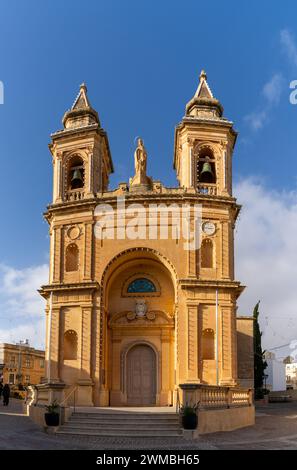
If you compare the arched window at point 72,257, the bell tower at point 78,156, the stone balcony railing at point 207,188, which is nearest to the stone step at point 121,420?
the arched window at point 72,257

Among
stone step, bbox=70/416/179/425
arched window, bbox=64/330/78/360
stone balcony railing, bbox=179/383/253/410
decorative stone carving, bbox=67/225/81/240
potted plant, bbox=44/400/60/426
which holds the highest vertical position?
decorative stone carving, bbox=67/225/81/240

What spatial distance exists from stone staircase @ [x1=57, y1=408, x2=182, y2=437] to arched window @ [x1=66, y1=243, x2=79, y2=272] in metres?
8.71

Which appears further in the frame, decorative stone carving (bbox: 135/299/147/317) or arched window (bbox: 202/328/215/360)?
decorative stone carving (bbox: 135/299/147/317)

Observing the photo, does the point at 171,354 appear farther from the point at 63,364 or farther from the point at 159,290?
the point at 63,364

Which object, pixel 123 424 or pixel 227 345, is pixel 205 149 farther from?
pixel 123 424

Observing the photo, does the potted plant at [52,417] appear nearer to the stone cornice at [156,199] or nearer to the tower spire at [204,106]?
A: the stone cornice at [156,199]

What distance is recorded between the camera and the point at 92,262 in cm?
2744

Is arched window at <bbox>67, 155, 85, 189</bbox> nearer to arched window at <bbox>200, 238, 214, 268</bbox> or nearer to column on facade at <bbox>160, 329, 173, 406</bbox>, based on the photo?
arched window at <bbox>200, 238, 214, 268</bbox>

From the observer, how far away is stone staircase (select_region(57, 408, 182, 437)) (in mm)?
18500

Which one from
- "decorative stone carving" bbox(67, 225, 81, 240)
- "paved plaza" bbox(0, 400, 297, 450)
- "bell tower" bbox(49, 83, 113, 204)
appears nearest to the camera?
"paved plaza" bbox(0, 400, 297, 450)

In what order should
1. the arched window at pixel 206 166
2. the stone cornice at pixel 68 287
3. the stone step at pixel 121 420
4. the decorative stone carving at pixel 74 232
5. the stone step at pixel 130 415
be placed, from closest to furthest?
1. the stone step at pixel 121 420
2. the stone step at pixel 130 415
3. the stone cornice at pixel 68 287
4. the decorative stone carving at pixel 74 232
5. the arched window at pixel 206 166

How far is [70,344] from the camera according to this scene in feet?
90.3

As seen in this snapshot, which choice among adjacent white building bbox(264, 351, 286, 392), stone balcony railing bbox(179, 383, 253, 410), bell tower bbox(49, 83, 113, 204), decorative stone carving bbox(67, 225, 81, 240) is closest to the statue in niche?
bell tower bbox(49, 83, 113, 204)

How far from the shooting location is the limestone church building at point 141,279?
85.6 ft
